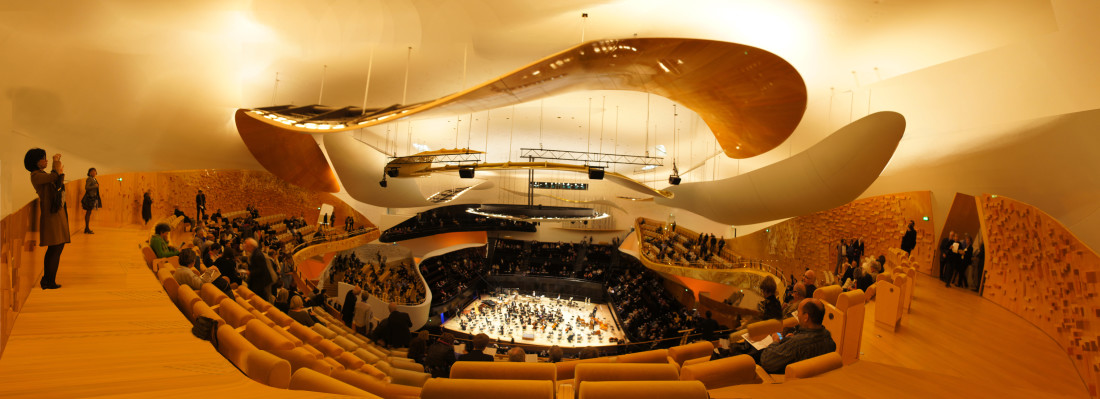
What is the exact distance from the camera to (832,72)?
7.37 meters

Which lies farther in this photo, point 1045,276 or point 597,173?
point 597,173

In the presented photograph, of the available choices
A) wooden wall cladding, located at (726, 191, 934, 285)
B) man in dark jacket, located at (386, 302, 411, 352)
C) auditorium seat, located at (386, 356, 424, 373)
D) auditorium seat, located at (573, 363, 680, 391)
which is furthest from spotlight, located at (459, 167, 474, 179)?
wooden wall cladding, located at (726, 191, 934, 285)

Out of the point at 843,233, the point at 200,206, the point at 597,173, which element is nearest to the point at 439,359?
the point at 597,173

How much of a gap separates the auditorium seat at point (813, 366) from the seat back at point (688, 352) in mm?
992

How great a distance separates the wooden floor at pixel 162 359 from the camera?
1.79 metres

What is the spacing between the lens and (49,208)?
328cm

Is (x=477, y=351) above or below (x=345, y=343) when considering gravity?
above

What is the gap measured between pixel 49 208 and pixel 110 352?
2.05 meters

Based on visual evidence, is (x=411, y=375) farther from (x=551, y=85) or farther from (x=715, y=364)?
(x=551, y=85)

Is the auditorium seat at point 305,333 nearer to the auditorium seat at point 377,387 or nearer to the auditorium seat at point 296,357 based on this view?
the auditorium seat at point 377,387

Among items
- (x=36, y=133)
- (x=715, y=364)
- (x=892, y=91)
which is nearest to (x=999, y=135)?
(x=892, y=91)

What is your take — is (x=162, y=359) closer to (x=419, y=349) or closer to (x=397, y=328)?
(x=419, y=349)

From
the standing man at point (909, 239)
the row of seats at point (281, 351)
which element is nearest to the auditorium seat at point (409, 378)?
the row of seats at point (281, 351)

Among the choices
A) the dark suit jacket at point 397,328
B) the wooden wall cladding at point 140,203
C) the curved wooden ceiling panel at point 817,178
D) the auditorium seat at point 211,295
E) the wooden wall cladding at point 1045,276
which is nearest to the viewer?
the wooden wall cladding at point 140,203
